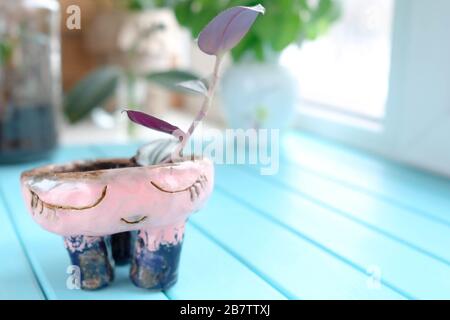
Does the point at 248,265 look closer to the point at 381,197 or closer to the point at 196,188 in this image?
the point at 196,188

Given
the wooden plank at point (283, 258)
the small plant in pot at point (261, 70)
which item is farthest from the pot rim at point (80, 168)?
the small plant in pot at point (261, 70)

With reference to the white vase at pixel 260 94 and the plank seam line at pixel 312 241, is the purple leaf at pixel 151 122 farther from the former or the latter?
the white vase at pixel 260 94

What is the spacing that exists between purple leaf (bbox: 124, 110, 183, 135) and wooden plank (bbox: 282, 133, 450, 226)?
11.4 inches

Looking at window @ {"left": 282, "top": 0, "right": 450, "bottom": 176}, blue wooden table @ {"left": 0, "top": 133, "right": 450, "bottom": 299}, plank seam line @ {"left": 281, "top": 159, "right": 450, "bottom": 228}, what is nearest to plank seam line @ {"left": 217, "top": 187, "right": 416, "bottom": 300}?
blue wooden table @ {"left": 0, "top": 133, "right": 450, "bottom": 299}

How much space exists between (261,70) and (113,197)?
0.47 metres

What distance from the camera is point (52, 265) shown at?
17.0 inches

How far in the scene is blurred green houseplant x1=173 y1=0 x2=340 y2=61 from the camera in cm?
70

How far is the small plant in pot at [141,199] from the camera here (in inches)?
13.2

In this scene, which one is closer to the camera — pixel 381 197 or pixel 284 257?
pixel 284 257

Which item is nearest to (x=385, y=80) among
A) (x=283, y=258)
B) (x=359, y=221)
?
(x=359, y=221)

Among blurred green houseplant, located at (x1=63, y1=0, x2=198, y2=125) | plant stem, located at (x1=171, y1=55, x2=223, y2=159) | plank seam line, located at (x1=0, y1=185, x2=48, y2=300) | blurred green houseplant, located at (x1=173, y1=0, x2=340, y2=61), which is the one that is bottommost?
plank seam line, located at (x1=0, y1=185, x2=48, y2=300)

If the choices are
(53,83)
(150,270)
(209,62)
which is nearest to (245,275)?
(150,270)

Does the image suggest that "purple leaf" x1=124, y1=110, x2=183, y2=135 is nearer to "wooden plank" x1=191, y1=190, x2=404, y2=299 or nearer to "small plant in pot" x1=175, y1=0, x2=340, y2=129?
"wooden plank" x1=191, y1=190, x2=404, y2=299
